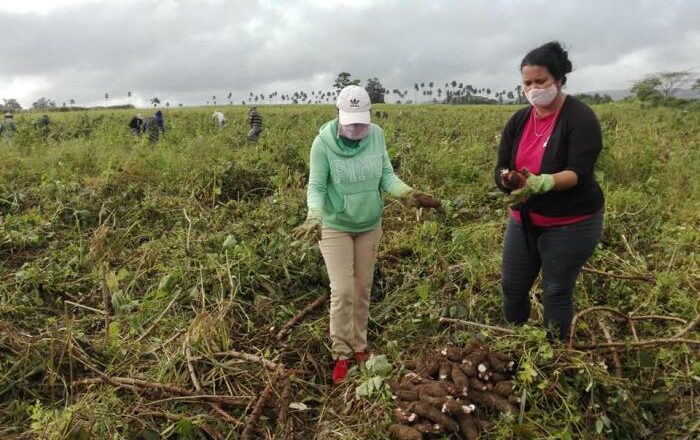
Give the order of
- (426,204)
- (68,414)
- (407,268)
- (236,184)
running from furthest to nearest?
1. (236,184)
2. (407,268)
3. (426,204)
4. (68,414)

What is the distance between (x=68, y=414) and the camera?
6.82ft

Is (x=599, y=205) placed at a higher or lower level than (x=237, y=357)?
higher

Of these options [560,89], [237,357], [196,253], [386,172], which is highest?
[560,89]

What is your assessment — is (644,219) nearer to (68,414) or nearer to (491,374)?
(491,374)

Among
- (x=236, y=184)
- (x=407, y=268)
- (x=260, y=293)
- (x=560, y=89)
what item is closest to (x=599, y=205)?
(x=560, y=89)

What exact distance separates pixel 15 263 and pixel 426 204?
357cm

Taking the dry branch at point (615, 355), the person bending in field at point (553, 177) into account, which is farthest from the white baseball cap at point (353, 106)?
the dry branch at point (615, 355)

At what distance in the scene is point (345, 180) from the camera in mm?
2510

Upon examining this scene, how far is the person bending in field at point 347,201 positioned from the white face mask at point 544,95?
0.75 metres

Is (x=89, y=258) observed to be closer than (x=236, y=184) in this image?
Yes

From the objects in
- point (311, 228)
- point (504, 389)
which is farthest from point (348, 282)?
point (504, 389)

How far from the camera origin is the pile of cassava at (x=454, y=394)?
1.96m

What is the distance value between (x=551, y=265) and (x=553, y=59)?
0.85m

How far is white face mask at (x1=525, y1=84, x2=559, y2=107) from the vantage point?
2080 millimetres
